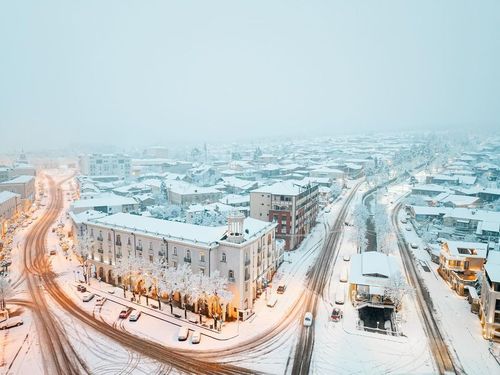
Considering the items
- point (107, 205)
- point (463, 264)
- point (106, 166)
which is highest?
point (106, 166)

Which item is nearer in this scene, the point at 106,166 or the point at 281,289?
the point at 281,289

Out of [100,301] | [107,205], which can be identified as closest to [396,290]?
[100,301]

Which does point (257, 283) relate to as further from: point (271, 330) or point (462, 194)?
point (462, 194)

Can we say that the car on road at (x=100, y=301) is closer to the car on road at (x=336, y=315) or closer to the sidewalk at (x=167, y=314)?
the sidewalk at (x=167, y=314)

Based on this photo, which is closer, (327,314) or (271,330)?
(271,330)

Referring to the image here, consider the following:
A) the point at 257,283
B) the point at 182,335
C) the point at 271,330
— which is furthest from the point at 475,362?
the point at 182,335

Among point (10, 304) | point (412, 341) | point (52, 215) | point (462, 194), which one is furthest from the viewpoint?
point (462, 194)

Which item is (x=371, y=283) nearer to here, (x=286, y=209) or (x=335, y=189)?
(x=286, y=209)

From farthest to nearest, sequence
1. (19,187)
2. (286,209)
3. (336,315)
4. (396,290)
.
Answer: (19,187) → (286,209) → (396,290) → (336,315)
